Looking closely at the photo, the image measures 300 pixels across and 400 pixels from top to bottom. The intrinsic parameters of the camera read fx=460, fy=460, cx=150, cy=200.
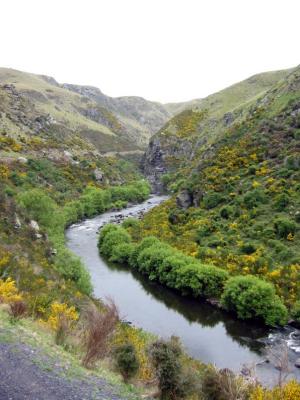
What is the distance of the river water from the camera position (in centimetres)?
4441

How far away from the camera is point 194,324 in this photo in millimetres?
53562

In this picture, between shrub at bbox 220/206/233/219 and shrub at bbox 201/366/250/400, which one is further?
shrub at bbox 220/206/233/219

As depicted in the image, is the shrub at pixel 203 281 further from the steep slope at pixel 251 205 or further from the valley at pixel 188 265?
the steep slope at pixel 251 205

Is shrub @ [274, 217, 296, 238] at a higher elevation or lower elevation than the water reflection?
higher

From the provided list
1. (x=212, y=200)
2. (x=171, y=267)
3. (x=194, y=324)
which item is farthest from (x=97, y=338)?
(x=212, y=200)

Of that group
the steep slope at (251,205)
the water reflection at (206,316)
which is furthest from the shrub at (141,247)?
the water reflection at (206,316)

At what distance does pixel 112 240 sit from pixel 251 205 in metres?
24.9

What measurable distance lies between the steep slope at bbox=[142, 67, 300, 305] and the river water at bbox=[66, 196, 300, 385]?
281 inches

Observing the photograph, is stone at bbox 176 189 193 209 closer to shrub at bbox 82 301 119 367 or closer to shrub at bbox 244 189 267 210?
shrub at bbox 244 189 267 210

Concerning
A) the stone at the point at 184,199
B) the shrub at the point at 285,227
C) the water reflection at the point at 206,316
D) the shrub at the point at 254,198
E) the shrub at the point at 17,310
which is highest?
the shrub at the point at 17,310

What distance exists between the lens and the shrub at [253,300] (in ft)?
168

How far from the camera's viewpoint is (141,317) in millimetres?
55094

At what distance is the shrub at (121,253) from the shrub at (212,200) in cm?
1723

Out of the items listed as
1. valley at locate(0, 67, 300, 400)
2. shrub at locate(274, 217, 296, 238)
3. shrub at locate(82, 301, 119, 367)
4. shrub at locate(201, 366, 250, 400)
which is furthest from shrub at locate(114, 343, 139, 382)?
shrub at locate(274, 217, 296, 238)
